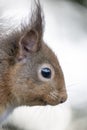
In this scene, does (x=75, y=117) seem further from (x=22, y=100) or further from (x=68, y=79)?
(x=22, y=100)

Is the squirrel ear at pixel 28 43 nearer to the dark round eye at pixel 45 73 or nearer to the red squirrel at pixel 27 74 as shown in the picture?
the red squirrel at pixel 27 74

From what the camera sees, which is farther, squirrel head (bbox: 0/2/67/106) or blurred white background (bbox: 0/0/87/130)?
blurred white background (bbox: 0/0/87/130)

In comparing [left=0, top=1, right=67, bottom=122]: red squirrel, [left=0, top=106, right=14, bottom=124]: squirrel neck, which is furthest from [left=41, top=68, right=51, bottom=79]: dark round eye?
[left=0, top=106, right=14, bottom=124]: squirrel neck

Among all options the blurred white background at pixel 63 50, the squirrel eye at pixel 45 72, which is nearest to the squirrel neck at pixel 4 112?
the squirrel eye at pixel 45 72

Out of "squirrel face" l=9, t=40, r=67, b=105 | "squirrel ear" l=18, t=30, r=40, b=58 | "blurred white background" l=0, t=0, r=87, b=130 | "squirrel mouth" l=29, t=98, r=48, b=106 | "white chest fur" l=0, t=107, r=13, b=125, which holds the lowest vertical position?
"blurred white background" l=0, t=0, r=87, b=130

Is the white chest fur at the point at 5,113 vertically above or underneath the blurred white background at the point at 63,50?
above

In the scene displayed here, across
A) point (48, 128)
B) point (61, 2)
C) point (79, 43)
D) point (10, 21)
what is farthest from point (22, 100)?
point (61, 2)

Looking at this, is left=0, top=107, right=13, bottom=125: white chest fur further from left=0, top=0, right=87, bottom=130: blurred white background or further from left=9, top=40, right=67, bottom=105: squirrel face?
left=0, top=0, right=87, bottom=130: blurred white background
